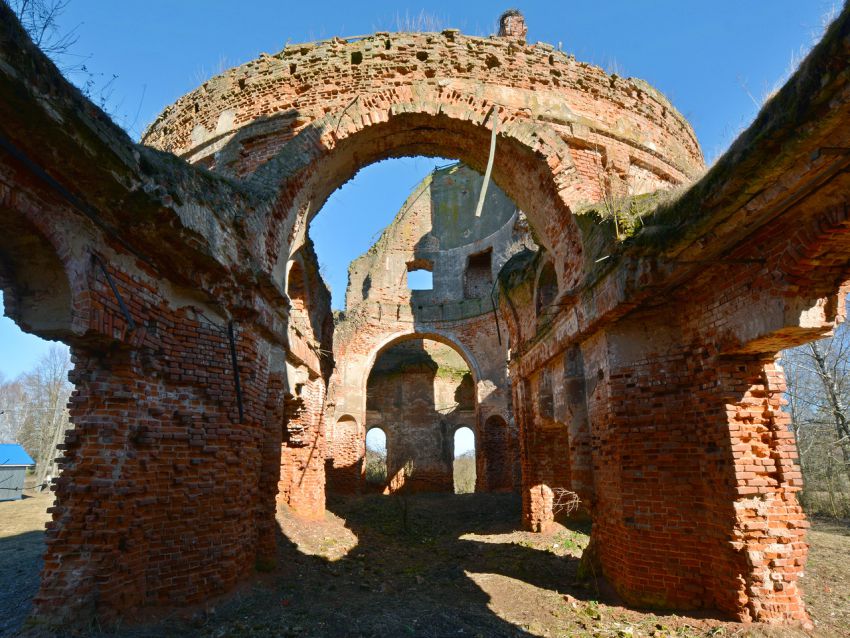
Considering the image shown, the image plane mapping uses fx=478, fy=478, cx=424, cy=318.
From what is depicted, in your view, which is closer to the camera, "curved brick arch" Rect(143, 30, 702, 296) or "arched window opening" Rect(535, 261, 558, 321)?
"curved brick arch" Rect(143, 30, 702, 296)

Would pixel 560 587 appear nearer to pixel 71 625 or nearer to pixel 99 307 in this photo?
pixel 71 625

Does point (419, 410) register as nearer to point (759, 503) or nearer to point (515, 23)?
point (515, 23)

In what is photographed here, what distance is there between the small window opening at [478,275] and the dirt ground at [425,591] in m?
11.9

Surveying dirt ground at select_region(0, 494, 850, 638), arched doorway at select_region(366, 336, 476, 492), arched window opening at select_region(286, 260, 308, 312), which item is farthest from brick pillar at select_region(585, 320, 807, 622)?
arched doorway at select_region(366, 336, 476, 492)

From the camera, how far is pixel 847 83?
277 cm

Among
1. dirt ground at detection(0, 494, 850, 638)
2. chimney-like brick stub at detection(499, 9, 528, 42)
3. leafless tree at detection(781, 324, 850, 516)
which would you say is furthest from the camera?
leafless tree at detection(781, 324, 850, 516)

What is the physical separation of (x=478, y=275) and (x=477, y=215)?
15677 millimetres

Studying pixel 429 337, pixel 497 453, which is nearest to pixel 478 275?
pixel 429 337

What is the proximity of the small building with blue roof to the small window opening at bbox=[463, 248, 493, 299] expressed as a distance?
17.3m

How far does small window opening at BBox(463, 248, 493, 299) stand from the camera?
821 inches

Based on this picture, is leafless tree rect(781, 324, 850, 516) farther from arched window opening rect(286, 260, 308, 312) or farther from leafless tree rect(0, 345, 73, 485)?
leafless tree rect(0, 345, 73, 485)

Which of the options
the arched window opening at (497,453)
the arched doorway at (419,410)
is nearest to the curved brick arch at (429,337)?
the arched doorway at (419,410)

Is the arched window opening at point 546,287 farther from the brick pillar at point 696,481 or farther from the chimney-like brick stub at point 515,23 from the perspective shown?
the chimney-like brick stub at point 515,23

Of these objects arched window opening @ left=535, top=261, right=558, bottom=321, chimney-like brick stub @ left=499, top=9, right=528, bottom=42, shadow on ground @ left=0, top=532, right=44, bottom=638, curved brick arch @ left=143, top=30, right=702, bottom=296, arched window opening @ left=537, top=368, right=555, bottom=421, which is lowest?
shadow on ground @ left=0, top=532, right=44, bottom=638
